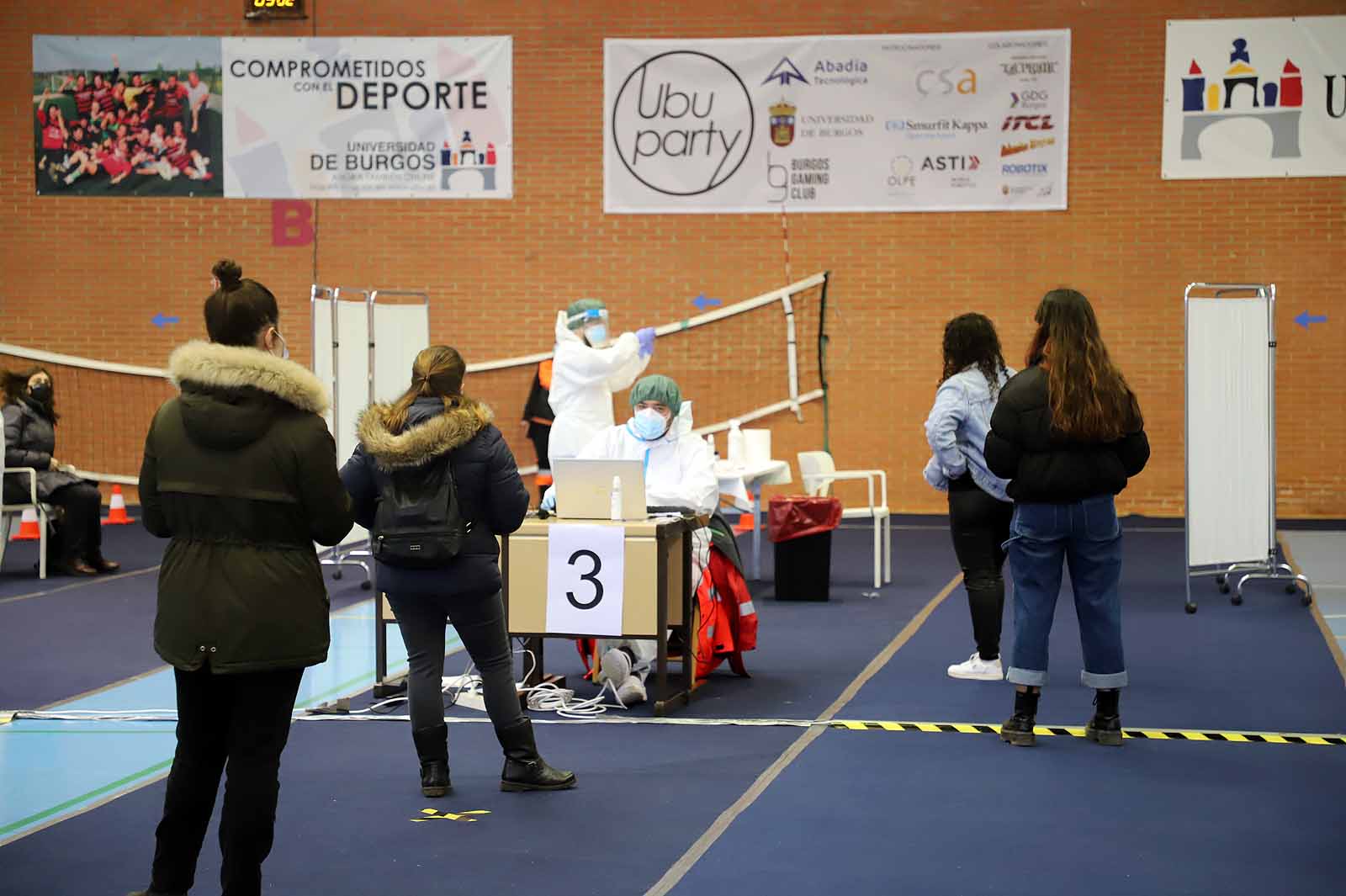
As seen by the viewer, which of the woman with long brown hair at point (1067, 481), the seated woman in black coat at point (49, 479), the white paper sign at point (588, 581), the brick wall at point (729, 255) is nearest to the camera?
the woman with long brown hair at point (1067, 481)

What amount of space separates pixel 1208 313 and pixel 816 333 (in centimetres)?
536

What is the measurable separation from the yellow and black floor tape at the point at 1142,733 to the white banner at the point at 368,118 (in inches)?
376

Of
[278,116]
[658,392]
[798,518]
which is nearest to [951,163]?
[798,518]

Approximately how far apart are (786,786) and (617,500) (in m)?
1.61

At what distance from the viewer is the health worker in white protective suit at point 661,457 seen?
6.88 meters

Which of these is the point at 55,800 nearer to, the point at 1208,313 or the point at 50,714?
the point at 50,714

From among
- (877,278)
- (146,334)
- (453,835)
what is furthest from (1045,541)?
(146,334)

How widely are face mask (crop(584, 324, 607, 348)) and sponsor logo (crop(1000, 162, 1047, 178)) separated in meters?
5.66

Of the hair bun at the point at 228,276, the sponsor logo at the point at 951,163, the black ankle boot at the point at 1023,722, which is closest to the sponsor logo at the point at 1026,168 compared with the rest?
the sponsor logo at the point at 951,163

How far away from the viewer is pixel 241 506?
3.46 m

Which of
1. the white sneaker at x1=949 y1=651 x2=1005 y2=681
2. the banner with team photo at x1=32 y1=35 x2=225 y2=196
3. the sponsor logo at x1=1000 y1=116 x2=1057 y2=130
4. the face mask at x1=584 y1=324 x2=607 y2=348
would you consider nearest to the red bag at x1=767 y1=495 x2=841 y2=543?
the face mask at x1=584 y1=324 x2=607 y2=348

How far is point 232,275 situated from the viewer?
4.17 m

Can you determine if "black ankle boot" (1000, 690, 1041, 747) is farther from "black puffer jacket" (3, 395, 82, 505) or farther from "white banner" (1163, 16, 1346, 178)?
"white banner" (1163, 16, 1346, 178)

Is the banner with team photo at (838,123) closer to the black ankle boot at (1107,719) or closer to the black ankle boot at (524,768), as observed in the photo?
the black ankle boot at (1107,719)
